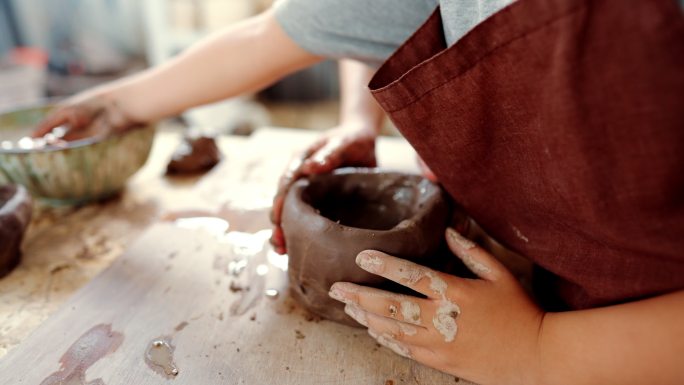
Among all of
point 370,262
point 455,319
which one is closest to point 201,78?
point 370,262

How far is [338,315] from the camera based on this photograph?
80 centimetres

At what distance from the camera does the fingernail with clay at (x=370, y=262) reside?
28.1 inches

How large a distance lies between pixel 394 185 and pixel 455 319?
293mm

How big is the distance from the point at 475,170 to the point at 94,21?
10.3 feet

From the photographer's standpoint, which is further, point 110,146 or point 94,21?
point 94,21

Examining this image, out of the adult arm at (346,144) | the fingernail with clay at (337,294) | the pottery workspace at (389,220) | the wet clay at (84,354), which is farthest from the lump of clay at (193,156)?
the fingernail with clay at (337,294)

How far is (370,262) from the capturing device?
72 cm

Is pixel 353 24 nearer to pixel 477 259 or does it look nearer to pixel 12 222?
pixel 477 259

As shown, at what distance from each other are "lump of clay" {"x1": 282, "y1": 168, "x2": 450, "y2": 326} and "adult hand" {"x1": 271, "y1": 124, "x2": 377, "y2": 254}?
1.3 inches

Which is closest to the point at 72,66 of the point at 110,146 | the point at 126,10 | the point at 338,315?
the point at 126,10

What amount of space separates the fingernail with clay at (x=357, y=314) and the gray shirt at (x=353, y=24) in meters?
0.46

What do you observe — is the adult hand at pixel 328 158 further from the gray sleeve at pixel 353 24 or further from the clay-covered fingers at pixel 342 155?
the gray sleeve at pixel 353 24

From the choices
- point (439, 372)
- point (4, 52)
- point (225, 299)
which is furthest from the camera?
point (4, 52)

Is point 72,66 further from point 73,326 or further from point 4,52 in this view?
point 73,326
